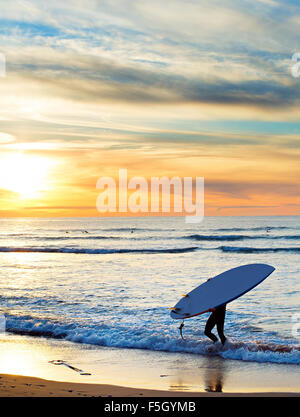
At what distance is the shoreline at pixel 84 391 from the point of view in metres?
6.65

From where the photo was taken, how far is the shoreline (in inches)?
262

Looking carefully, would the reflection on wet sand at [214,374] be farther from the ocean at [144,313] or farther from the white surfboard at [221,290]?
the white surfboard at [221,290]

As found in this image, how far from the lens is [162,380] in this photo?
25.2 ft

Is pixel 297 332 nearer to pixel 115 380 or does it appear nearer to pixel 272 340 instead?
pixel 272 340

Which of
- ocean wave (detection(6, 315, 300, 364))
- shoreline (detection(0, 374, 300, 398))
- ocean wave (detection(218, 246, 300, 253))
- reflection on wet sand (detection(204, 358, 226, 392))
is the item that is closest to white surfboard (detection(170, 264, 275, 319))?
ocean wave (detection(6, 315, 300, 364))

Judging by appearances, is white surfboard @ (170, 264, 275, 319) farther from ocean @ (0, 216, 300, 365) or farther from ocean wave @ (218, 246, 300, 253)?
ocean wave @ (218, 246, 300, 253)

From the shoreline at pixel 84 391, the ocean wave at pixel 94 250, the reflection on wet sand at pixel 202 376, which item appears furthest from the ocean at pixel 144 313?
the ocean wave at pixel 94 250

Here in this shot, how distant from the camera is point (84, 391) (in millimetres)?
6828

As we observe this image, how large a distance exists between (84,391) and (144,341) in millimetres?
3869
